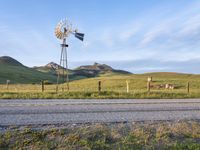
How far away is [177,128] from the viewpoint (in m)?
9.31

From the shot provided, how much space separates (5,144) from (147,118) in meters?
5.56

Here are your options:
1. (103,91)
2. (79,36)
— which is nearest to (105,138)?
(103,91)

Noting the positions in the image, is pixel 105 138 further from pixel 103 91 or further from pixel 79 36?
pixel 79 36

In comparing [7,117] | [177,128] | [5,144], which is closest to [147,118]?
[177,128]

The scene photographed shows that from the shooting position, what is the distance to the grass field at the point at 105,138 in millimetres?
7418

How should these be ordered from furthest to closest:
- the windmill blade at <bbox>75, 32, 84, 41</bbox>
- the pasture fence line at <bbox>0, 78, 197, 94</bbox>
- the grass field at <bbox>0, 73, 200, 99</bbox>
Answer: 1. the pasture fence line at <bbox>0, 78, 197, 94</bbox>
2. the windmill blade at <bbox>75, 32, 84, 41</bbox>
3. the grass field at <bbox>0, 73, 200, 99</bbox>

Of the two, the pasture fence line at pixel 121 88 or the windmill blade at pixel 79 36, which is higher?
the windmill blade at pixel 79 36

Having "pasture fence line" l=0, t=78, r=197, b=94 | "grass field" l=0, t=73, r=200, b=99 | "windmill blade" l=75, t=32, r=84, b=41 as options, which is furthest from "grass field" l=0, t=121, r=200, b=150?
"windmill blade" l=75, t=32, r=84, b=41

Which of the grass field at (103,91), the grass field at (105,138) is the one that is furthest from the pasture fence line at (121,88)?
the grass field at (105,138)

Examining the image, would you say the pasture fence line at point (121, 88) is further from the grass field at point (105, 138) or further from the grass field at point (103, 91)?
the grass field at point (105, 138)

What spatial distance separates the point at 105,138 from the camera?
316 inches

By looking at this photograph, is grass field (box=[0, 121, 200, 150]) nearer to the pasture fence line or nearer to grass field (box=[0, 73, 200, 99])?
grass field (box=[0, 73, 200, 99])

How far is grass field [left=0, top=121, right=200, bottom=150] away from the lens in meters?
7.42

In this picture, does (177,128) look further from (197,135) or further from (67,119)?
(67,119)
